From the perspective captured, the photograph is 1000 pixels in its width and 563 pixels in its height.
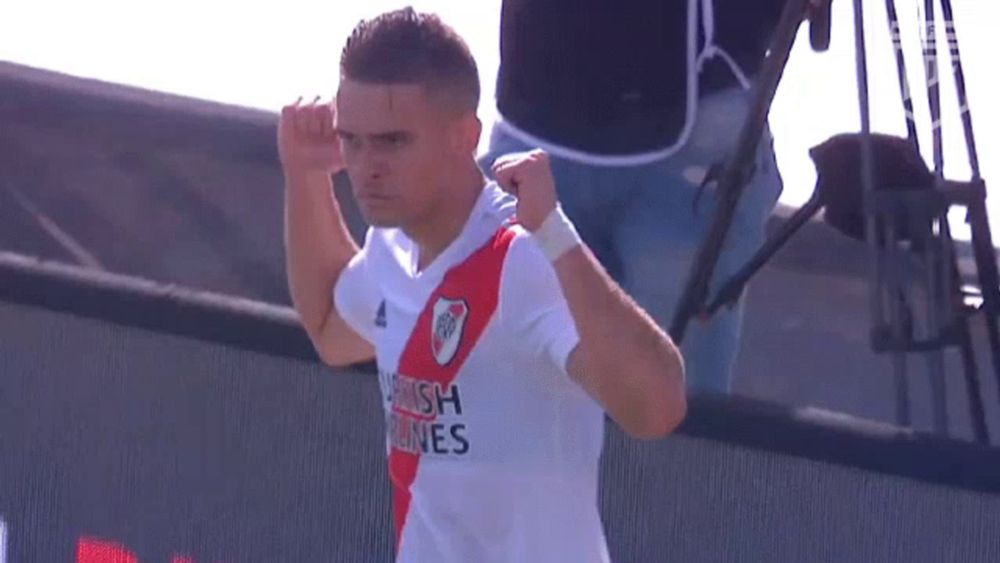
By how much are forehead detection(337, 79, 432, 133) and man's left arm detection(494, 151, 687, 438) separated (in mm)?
184

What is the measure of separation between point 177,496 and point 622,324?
155cm

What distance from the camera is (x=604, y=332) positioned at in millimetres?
2525

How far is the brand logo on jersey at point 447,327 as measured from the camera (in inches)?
108

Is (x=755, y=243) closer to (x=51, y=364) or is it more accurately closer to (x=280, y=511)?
(x=280, y=511)

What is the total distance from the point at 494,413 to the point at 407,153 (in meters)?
0.31

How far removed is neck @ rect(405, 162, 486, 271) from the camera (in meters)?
2.76

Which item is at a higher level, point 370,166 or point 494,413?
point 370,166

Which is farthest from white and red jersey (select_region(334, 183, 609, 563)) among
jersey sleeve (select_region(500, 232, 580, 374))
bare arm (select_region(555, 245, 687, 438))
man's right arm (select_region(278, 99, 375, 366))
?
man's right arm (select_region(278, 99, 375, 366))

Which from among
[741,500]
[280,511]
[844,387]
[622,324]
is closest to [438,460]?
[622,324]

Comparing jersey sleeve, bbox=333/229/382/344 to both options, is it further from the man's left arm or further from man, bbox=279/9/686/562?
the man's left arm

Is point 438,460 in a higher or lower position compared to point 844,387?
higher

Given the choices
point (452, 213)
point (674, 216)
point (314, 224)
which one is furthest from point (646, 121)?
point (452, 213)

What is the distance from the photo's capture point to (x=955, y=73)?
12.7 feet

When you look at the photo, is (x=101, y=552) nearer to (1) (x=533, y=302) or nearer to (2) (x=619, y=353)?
(1) (x=533, y=302)
